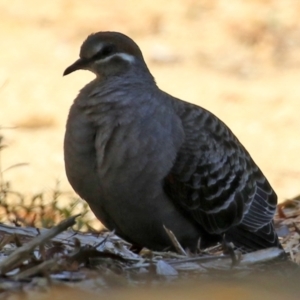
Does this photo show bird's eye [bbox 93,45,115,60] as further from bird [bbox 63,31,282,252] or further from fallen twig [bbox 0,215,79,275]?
fallen twig [bbox 0,215,79,275]

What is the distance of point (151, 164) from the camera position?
5078mm

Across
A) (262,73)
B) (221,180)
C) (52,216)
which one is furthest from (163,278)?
(262,73)

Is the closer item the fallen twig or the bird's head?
the fallen twig

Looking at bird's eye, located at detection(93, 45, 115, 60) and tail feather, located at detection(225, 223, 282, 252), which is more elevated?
bird's eye, located at detection(93, 45, 115, 60)

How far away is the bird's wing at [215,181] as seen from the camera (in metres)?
5.30

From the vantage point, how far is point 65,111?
409 inches

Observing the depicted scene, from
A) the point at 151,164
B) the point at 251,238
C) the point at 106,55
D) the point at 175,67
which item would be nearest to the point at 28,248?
the point at 151,164

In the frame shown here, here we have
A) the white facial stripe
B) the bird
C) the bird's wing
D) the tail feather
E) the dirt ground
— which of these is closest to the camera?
the bird

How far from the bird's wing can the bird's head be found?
388 mm

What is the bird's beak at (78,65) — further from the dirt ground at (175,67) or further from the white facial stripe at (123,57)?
the dirt ground at (175,67)

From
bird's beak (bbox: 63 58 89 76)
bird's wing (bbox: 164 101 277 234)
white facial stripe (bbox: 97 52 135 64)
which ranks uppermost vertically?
white facial stripe (bbox: 97 52 135 64)

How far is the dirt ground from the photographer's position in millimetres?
9484

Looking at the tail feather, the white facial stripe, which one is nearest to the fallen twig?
the white facial stripe

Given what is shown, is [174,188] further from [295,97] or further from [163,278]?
[295,97]
